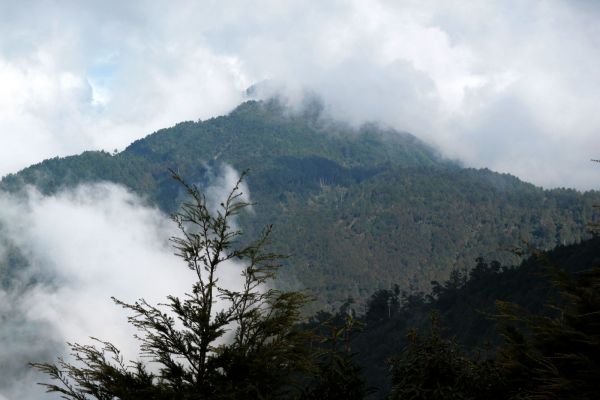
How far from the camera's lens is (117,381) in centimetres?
1253

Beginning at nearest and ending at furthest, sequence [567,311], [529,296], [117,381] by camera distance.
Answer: [117,381], [567,311], [529,296]

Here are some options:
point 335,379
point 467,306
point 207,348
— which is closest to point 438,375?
point 335,379

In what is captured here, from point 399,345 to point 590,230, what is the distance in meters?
125

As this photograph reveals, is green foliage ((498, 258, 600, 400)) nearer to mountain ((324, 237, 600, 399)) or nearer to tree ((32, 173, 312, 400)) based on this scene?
tree ((32, 173, 312, 400))

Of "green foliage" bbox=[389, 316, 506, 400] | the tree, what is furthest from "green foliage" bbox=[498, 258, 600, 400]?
the tree

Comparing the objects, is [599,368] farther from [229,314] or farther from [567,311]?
[229,314]

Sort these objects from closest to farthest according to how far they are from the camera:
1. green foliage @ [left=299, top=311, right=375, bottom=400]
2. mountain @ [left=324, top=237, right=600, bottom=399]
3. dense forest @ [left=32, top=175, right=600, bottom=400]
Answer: dense forest @ [left=32, top=175, right=600, bottom=400]
green foliage @ [left=299, top=311, right=375, bottom=400]
mountain @ [left=324, top=237, right=600, bottom=399]

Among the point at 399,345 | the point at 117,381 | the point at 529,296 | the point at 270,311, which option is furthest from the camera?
the point at 399,345

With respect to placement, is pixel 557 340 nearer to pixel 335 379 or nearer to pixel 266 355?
pixel 335 379

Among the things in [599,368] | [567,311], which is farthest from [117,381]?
[567,311]

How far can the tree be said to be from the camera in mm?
12508

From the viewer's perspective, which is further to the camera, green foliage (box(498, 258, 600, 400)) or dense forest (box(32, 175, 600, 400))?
green foliage (box(498, 258, 600, 400))

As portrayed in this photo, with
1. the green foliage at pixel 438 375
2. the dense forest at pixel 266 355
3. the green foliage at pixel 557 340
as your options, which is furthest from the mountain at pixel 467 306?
the green foliage at pixel 438 375

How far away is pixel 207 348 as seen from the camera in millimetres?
13070
